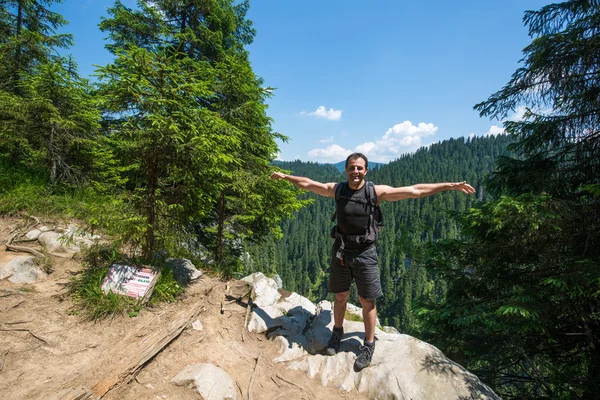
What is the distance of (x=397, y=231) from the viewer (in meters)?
15.4

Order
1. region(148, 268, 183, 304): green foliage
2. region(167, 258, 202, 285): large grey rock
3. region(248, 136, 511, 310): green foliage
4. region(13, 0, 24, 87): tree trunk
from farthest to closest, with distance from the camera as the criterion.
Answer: region(248, 136, 511, 310): green foliage → region(13, 0, 24, 87): tree trunk → region(167, 258, 202, 285): large grey rock → region(148, 268, 183, 304): green foliage

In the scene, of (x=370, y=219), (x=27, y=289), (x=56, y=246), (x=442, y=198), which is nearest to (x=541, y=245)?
(x=442, y=198)

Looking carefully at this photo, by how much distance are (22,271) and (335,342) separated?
17.8ft

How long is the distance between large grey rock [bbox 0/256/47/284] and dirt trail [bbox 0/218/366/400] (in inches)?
7.5

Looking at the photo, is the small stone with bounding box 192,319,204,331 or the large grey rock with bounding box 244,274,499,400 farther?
the small stone with bounding box 192,319,204,331

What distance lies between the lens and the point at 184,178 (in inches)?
175

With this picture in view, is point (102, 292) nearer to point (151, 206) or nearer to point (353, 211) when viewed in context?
point (151, 206)

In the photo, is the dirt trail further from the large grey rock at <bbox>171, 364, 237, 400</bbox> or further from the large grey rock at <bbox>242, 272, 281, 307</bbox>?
the large grey rock at <bbox>242, 272, 281, 307</bbox>

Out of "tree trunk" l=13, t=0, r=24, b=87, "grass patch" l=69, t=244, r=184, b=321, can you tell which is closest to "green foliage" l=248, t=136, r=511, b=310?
"grass patch" l=69, t=244, r=184, b=321

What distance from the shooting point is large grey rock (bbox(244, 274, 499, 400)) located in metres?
3.12

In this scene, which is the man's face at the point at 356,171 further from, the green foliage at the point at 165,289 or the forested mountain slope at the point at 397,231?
the green foliage at the point at 165,289

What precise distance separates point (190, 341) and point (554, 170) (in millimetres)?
7009

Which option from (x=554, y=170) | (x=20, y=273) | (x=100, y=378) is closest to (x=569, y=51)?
(x=554, y=170)

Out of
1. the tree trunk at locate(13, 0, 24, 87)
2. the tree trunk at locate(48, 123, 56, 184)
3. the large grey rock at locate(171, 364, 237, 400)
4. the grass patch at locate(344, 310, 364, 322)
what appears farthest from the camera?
the tree trunk at locate(13, 0, 24, 87)
